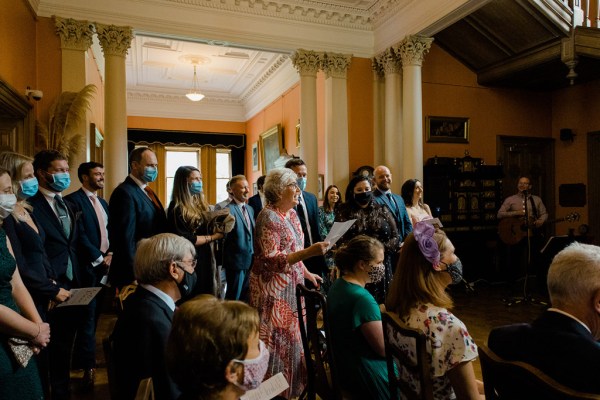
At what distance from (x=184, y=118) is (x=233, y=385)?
510 inches

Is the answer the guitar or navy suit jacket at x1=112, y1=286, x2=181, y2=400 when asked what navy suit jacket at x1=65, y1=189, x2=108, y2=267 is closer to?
navy suit jacket at x1=112, y1=286, x2=181, y2=400

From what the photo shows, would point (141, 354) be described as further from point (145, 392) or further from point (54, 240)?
point (54, 240)

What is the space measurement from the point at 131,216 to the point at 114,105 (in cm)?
421

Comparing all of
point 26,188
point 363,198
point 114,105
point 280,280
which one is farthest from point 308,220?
point 114,105

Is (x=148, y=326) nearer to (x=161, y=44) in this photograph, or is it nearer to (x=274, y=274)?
(x=274, y=274)

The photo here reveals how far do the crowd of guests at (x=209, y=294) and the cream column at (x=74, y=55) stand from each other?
2.82 m

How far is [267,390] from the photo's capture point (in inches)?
52.0

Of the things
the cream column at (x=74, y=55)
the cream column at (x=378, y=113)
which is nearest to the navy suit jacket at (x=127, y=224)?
the cream column at (x=74, y=55)

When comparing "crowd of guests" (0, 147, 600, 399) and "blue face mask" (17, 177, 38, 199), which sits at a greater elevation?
"blue face mask" (17, 177, 38, 199)

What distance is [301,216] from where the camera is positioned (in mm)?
3750

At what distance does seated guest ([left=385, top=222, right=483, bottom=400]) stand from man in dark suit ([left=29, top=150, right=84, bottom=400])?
2.16m

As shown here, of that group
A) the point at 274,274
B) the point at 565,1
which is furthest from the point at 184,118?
the point at 274,274

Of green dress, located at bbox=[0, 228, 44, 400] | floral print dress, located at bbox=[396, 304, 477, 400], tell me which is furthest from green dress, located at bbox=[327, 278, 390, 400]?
green dress, located at bbox=[0, 228, 44, 400]

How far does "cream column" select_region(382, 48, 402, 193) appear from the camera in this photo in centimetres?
730
